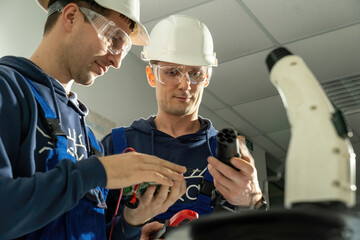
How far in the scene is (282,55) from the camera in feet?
2.61

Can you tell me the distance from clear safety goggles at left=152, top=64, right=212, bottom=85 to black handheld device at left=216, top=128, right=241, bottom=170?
0.81 meters

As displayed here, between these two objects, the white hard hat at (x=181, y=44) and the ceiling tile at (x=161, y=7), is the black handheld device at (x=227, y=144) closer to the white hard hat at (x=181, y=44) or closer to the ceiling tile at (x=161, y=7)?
the white hard hat at (x=181, y=44)

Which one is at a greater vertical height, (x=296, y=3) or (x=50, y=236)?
(x=296, y=3)

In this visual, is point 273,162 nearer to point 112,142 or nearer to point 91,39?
point 112,142

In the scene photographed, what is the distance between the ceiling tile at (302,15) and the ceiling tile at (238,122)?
1.73m

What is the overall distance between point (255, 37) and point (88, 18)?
263cm

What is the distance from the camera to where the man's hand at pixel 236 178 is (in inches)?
56.9

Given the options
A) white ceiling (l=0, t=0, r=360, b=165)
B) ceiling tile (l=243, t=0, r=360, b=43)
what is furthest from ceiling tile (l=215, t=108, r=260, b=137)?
ceiling tile (l=243, t=0, r=360, b=43)

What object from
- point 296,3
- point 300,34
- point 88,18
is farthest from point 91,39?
point 300,34

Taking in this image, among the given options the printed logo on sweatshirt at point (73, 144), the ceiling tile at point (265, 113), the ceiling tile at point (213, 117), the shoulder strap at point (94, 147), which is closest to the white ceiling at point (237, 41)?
the ceiling tile at point (265, 113)

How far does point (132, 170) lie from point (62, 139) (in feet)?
1.02

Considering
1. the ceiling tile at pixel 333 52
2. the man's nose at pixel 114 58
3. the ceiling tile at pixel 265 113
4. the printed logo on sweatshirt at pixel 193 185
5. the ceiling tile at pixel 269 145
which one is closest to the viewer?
the man's nose at pixel 114 58

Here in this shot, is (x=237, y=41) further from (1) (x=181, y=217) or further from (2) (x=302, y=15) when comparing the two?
(1) (x=181, y=217)

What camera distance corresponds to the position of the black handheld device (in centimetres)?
136
